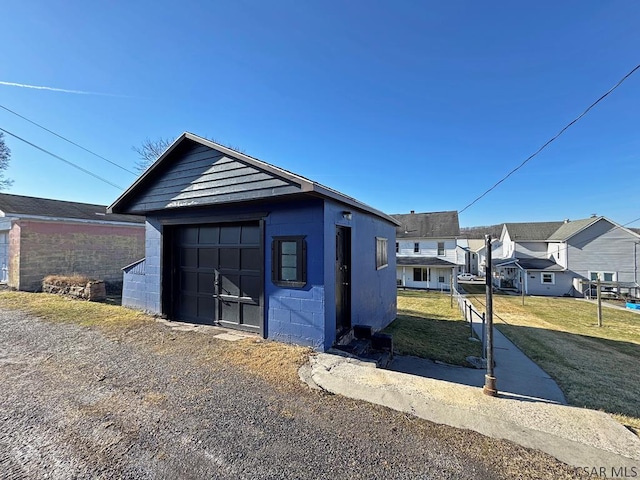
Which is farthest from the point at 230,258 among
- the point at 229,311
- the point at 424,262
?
the point at 424,262

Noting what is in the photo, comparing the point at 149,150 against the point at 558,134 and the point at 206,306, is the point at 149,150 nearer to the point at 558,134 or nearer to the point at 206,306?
the point at 206,306

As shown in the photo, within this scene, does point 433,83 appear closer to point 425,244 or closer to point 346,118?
point 346,118

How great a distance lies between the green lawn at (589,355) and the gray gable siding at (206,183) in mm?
5496

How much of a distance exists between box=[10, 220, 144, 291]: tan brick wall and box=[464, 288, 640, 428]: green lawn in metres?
17.1

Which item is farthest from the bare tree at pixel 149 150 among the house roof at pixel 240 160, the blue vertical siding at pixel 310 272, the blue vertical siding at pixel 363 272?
the blue vertical siding at pixel 363 272

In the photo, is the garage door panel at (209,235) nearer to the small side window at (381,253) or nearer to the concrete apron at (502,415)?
the concrete apron at (502,415)

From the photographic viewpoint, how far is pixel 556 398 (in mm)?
4609

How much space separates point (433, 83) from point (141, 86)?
10719 mm

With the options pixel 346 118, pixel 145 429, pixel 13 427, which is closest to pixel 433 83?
pixel 346 118

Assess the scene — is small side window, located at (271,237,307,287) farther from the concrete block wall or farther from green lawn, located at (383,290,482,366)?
the concrete block wall

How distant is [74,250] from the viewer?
1265cm

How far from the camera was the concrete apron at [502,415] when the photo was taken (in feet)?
7.12

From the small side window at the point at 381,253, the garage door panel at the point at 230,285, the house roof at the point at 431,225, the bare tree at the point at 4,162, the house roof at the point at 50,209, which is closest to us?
the garage door panel at the point at 230,285

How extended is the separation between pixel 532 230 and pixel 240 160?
3942 centimetres
